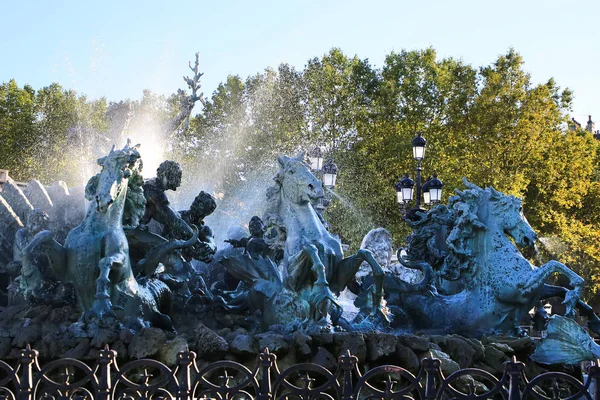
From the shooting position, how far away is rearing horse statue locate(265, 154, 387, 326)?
812cm

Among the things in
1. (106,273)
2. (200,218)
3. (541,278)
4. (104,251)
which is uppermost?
(200,218)

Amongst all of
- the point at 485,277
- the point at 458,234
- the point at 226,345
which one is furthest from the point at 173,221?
the point at 485,277

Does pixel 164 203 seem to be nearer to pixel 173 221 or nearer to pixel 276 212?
pixel 173 221

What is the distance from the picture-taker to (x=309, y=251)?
8211 millimetres

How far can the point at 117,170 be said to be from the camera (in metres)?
8.02

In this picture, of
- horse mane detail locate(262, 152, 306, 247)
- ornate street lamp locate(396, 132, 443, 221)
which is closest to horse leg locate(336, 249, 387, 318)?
horse mane detail locate(262, 152, 306, 247)

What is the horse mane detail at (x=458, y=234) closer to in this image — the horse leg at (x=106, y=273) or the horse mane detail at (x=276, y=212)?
the horse mane detail at (x=276, y=212)

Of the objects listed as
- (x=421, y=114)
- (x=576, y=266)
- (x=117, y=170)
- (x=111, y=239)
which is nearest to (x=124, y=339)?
(x=111, y=239)

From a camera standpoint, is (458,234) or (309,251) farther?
(458,234)

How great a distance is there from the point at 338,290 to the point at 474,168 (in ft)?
59.7

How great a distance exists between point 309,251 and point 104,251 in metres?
1.88

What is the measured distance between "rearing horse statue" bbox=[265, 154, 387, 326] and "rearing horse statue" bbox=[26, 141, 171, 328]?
4.81ft

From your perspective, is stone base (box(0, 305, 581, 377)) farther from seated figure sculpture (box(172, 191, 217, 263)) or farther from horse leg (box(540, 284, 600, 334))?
horse leg (box(540, 284, 600, 334))

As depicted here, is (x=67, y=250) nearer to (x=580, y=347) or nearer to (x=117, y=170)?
(x=117, y=170)
